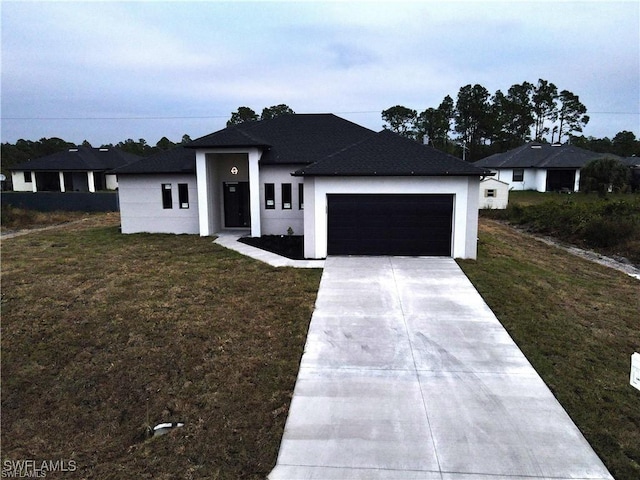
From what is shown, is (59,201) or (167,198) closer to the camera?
(167,198)

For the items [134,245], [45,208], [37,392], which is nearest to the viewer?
[37,392]

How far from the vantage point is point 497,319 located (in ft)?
28.8

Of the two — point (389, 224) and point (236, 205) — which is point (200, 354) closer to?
point (389, 224)

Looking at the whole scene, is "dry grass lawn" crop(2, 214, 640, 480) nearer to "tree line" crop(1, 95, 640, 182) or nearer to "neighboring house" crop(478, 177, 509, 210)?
"neighboring house" crop(478, 177, 509, 210)

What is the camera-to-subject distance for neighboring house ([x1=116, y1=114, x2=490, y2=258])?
13836mm

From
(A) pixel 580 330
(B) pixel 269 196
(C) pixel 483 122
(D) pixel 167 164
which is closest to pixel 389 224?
(B) pixel 269 196

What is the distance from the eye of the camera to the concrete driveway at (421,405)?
4645 mm

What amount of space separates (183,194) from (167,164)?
165cm

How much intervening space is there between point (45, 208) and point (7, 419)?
90.5 ft

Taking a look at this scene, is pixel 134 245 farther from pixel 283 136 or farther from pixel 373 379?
pixel 373 379

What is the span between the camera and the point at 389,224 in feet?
46.3

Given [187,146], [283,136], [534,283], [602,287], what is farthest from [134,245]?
[602,287]

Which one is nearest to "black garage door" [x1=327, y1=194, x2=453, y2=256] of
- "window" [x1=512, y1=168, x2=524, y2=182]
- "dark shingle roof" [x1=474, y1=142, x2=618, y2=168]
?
"dark shingle roof" [x1=474, y1=142, x2=618, y2=168]

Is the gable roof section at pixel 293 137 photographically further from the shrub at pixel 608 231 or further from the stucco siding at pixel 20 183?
the stucco siding at pixel 20 183
